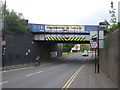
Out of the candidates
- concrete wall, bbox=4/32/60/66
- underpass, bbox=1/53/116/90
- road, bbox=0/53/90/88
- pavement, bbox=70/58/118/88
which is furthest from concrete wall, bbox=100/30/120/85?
concrete wall, bbox=4/32/60/66

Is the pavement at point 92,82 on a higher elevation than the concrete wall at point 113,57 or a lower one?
lower

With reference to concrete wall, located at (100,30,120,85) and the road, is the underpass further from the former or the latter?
concrete wall, located at (100,30,120,85)

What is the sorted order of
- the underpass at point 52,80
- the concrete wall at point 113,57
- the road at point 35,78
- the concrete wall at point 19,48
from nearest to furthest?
1. the underpass at point 52,80
2. the road at point 35,78
3. the concrete wall at point 113,57
4. the concrete wall at point 19,48

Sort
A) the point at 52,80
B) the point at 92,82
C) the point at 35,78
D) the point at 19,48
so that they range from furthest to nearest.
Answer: the point at 19,48
the point at 35,78
the point at 52,80
the point at 92,82

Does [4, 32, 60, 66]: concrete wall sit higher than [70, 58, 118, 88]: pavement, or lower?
higher

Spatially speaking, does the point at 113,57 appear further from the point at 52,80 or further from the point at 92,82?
the point at 52,80

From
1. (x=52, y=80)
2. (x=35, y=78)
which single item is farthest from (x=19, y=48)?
(x=52, y=80)

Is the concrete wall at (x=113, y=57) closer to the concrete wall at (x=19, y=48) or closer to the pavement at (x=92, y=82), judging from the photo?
the pavement at (x=92, y=82)

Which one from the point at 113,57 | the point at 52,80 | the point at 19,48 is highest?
the point at 19,48

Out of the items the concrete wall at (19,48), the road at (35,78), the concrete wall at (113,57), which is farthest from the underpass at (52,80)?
the concrete wall at (19,48)

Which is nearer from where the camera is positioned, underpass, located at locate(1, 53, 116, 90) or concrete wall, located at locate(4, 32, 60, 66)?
underpass, located at locate(1, 53, 116, 90)

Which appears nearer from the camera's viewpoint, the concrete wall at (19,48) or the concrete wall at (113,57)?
the concrete wall at (113,57)

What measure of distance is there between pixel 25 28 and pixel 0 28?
11.1 metres

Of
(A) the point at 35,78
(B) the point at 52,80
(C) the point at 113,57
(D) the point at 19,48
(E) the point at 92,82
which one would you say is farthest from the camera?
(D) the point at 19,48
